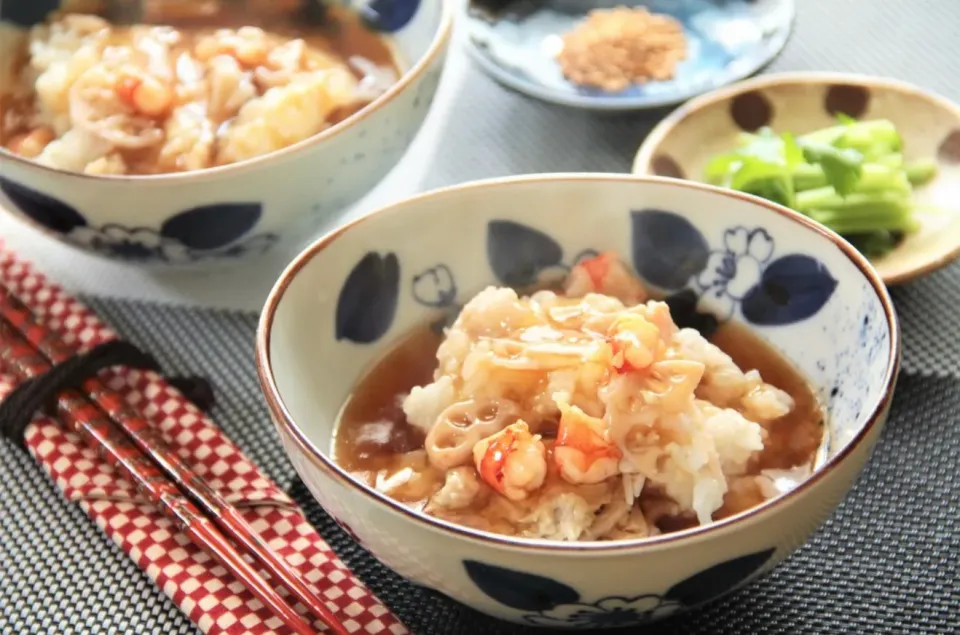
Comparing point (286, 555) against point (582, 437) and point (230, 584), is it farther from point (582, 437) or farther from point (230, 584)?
point (582, 437)

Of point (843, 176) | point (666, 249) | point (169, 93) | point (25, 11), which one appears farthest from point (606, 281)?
point (25, 11)

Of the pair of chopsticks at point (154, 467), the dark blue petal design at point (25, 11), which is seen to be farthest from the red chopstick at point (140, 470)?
the dark blue petal design at point (25, 11)

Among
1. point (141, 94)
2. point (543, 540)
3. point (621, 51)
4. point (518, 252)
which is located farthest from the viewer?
point (621, 51)

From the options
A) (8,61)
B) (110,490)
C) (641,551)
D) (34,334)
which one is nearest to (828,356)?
(641,551)

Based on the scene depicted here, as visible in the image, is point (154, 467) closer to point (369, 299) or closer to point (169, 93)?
point (369, 299)

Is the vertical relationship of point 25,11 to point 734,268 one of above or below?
above

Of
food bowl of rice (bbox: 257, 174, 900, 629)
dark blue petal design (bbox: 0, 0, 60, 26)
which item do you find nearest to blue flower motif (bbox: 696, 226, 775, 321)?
food bowl of rice (bbox: 257, 174, 900, 629)
